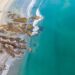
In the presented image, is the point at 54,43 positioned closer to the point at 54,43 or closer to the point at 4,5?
the point at 54,43

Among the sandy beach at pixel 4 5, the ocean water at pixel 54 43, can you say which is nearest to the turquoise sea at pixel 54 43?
the ocean water at pixel 54 43

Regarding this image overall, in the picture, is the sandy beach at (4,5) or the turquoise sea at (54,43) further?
the sandy beach at (4,5)

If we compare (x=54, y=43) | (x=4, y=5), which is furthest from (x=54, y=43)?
(x=4, y=5)

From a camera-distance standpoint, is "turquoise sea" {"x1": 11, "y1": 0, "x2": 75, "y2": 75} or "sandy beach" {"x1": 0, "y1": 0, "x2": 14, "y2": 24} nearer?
"turquoise sea" {"x1": 11, "y1": 0, "x2": 75, "y2": 75}

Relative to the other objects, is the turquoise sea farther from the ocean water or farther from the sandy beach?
the sandy beach

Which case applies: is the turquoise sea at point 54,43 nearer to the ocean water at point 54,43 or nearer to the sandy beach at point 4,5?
the ocean water at point 54,43

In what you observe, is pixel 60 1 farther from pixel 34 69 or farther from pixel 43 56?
pixel 34 69

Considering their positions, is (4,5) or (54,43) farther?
(4,5)

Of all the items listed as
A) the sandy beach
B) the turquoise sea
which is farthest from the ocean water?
the sandy beach

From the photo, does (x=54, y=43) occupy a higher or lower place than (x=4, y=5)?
lower
